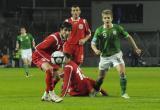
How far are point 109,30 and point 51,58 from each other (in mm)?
2758

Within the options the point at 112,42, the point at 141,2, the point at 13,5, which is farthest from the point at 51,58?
the point at 13,5

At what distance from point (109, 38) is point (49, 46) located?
2544 mm

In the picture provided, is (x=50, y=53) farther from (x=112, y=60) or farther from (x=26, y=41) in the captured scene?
(x=26, y=41)

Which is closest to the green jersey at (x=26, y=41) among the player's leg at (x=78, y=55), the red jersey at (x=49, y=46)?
the player's leg at (x=78, y=55)

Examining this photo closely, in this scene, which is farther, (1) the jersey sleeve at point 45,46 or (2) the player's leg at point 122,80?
(2) the player's leg at point 122,80

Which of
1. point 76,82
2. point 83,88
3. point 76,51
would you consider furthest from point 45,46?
point 76,51

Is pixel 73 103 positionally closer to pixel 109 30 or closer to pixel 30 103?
pixel 30 103

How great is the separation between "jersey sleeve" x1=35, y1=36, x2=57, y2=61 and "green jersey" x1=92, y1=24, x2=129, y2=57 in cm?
221

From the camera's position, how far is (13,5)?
6431cm

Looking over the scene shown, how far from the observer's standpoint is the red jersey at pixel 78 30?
2287cm

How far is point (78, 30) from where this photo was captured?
2330 centimetres

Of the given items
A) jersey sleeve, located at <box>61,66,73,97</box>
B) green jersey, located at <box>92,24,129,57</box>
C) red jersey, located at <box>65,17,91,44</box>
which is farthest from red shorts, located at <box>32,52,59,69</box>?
red jersey, located at <box>65,17,91,44</box>

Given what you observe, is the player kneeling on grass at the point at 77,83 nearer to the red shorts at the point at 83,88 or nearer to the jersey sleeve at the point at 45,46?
the red shorts at the point at 83,88

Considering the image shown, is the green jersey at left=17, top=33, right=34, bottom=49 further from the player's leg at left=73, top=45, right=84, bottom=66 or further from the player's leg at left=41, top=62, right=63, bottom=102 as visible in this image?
the player's leg at left=41, top=62, right=63, bottom=102
